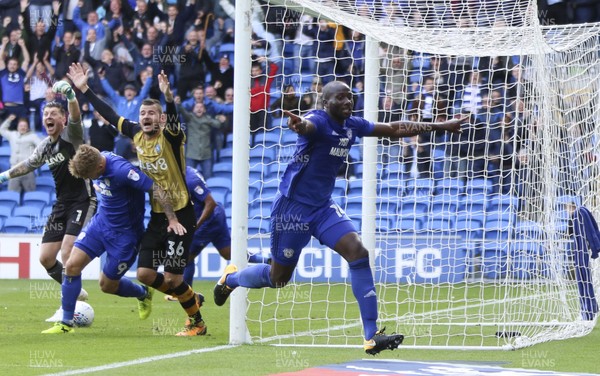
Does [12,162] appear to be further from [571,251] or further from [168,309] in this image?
[571,251]

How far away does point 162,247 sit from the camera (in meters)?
10.2

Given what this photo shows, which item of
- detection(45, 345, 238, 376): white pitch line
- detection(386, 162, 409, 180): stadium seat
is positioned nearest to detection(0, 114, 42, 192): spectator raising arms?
detection(386, 162, 409, 180): stadium seat

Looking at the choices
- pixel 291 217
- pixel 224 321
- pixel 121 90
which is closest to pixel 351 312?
pixel 224 321

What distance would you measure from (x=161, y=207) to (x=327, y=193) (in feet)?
6.95

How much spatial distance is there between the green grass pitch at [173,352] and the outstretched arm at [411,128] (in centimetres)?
183

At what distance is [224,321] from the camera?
11836mm

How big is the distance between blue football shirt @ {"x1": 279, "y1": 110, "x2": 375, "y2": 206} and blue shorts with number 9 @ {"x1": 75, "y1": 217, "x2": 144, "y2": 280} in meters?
2.29

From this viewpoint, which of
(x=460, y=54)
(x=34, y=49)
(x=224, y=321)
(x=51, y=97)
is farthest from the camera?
(x=34, y=49)

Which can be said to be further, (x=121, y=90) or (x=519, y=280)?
(x=121, y=90)

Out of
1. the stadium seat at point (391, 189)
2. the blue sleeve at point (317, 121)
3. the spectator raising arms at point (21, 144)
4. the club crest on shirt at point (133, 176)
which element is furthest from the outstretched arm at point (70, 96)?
the spectator raising arms at point (21, 144)

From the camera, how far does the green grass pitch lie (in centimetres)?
787

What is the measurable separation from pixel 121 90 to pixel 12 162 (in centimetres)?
255

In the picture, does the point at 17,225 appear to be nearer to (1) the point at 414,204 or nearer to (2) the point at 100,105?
(1) the point at 414,204

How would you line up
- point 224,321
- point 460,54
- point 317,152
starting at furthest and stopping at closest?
point 224,321 < point 460,54 < point 317,152
